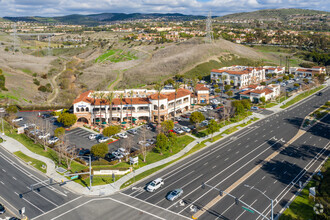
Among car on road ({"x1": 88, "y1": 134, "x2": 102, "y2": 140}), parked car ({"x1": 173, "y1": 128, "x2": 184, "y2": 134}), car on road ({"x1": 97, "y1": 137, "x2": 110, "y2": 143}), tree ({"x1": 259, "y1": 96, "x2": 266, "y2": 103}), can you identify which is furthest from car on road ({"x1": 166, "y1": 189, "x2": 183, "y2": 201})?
tree ({"x1": 259, "y1": 96, "x2": 266, "y2": 103})

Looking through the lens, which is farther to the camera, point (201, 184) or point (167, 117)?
point (167, 117)

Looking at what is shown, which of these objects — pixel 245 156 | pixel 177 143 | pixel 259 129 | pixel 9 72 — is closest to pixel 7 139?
pixel 177 143

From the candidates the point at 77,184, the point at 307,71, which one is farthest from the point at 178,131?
the point at 307,71

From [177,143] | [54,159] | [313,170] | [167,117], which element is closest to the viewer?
[313,170]

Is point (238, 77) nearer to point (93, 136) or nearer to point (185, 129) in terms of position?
point (185, 129)

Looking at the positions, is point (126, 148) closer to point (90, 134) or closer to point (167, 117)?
point (90, 134)

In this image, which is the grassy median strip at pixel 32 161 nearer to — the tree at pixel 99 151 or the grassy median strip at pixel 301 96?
the tree at pixel 99 151

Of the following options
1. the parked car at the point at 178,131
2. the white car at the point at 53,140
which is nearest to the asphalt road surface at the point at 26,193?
the white car at the point at 53,140

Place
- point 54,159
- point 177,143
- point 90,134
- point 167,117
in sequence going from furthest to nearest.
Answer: point 167,117, point 90,134, point 177,143, point 54,159

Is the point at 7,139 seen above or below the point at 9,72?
below
